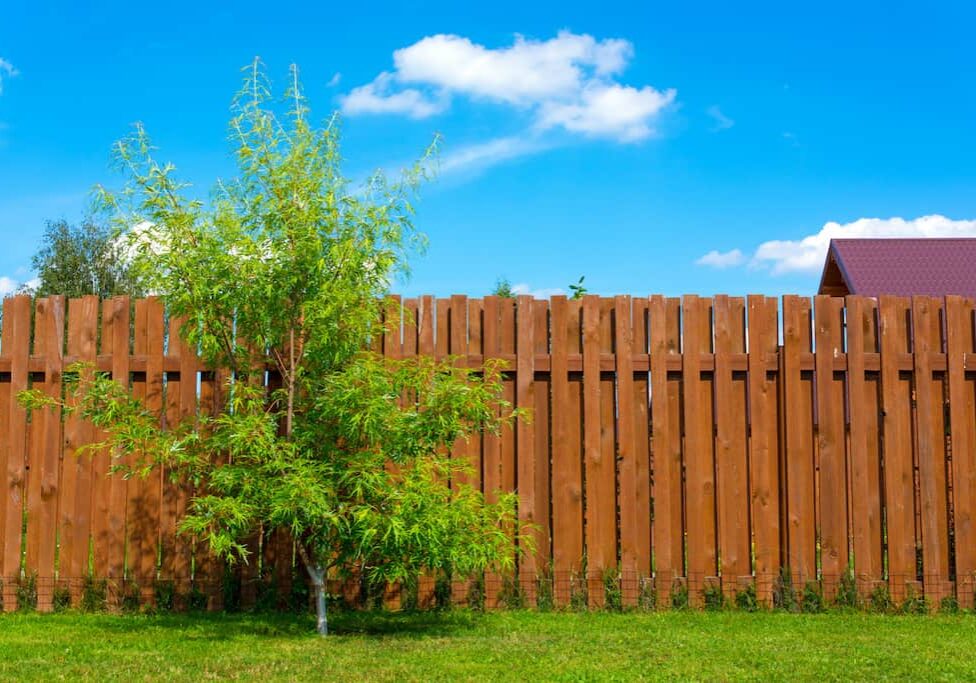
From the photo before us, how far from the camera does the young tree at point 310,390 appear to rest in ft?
18.7

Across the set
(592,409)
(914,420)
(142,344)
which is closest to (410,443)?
(592,409)

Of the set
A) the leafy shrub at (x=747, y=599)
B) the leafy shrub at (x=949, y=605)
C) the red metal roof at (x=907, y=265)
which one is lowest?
the leafy shrub at (x=949, y=605)

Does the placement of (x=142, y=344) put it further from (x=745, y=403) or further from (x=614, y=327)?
(x=745, y=403)

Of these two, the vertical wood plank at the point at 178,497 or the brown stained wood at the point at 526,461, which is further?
the vertical wood plank at the point at 178,497

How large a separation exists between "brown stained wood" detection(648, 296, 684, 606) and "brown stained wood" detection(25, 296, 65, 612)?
13.7 ft

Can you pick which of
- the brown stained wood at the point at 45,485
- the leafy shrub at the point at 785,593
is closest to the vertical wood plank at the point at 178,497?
the brown stained wood at the point at 45,485

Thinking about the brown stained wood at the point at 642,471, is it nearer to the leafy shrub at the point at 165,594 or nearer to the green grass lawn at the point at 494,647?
the green grass lawn at the point at 494,647

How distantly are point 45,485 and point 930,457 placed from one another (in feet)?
20.7

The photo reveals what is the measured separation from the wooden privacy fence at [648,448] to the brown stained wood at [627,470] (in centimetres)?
1

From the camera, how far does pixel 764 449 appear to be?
7078mm

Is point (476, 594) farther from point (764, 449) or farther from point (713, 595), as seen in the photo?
point (764, 449)

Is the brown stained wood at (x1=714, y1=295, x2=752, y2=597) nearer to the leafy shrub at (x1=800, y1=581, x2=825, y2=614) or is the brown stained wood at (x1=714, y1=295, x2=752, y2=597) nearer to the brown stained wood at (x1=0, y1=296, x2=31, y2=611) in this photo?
the leafy shrub at (x1=800, y1=581, x2=825, y2=614)

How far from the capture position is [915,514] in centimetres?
728

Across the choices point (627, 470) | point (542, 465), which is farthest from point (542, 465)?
point (627, 470)
